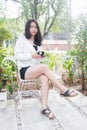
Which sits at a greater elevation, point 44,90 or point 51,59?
point 51,59

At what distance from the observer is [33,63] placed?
3.66 metres

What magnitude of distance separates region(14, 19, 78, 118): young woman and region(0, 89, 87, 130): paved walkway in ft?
0.55

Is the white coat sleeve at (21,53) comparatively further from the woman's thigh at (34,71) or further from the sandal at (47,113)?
the sandal at (47,113)

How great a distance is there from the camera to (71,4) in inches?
234

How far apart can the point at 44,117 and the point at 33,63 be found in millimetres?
870

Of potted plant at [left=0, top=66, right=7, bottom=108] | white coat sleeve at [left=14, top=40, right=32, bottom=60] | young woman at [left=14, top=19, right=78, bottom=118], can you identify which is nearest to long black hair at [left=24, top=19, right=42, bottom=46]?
young woman at [left=14, top=19, right=78, bottom=118]

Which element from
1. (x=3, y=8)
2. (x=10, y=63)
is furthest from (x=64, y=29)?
(x=10, y=63)

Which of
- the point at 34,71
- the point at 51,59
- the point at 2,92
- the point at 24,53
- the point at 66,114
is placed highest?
the point at 24,53

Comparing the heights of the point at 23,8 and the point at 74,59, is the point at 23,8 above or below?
above

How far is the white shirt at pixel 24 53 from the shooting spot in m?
3.56

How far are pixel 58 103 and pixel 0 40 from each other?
2276 millimetres

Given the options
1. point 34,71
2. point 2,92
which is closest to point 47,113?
point 34,71

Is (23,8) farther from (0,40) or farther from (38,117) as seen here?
(38,117)

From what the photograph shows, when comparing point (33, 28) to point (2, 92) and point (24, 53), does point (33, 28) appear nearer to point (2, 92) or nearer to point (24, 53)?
point (24, 53)
